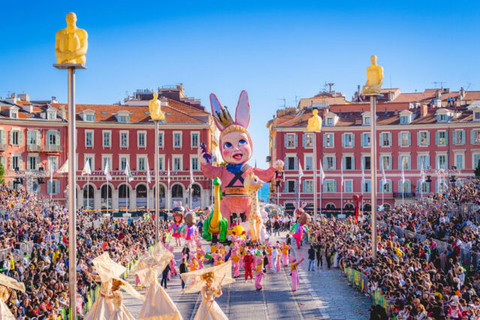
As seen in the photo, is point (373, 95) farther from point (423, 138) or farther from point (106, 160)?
point (106, 160)

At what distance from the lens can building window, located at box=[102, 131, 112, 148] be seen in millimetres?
59688

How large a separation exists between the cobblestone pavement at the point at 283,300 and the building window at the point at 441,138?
36358 millimetres

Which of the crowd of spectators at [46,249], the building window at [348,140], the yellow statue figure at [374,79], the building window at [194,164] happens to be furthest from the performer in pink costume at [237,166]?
the building window at [348,140]

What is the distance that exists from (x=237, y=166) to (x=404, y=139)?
33.0m

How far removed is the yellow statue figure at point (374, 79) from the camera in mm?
19578

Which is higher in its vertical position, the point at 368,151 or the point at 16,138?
the point at 16,138

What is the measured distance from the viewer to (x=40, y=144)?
188ft

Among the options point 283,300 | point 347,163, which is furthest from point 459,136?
point 283,300

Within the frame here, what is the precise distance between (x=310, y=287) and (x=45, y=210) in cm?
2082

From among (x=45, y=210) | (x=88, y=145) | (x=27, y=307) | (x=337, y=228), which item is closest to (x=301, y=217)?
(x=337, y=228)

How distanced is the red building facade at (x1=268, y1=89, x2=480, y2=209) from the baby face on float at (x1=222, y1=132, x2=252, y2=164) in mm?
28325

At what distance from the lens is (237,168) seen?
30188 mm

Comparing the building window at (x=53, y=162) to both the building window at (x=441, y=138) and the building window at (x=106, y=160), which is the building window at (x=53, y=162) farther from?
the building window at (x=441, y=138)

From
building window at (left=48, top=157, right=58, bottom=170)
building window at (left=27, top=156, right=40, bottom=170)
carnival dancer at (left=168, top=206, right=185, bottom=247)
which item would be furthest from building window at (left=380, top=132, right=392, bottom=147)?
building window at (left=27, top=156, right=40, bottom=170)
